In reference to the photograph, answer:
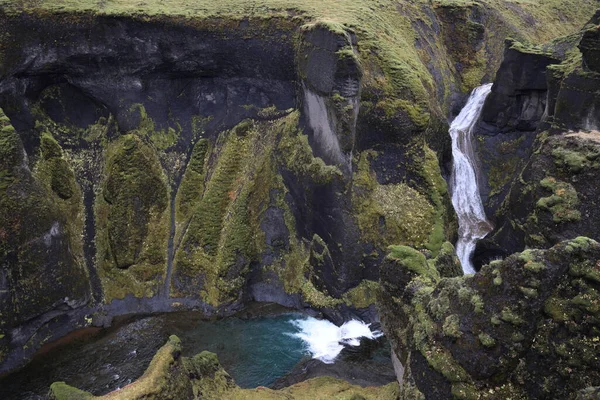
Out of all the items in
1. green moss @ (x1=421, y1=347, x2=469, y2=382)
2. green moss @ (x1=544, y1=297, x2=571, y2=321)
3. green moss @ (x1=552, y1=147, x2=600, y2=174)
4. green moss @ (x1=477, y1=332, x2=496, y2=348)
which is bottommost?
green moss @ (x1=421, y1=347, x2=469, y2=382)

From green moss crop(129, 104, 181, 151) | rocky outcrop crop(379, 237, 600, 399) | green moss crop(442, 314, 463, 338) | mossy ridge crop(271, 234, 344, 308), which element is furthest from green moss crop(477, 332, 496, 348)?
green moss crop(129, 104, 181, 151)

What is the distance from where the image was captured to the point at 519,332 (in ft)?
31.8

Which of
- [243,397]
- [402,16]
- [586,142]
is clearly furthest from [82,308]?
[402,16]

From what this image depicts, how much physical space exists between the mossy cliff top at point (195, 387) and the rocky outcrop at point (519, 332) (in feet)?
19.3

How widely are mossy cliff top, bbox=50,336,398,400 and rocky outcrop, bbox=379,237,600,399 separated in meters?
5.89

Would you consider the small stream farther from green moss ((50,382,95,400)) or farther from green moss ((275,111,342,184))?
green moss ((275,111,342,184))

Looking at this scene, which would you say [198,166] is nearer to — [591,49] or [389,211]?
[389,211]

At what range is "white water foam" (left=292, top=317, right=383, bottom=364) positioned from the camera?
990 inches

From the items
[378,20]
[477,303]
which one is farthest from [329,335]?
[378,20]

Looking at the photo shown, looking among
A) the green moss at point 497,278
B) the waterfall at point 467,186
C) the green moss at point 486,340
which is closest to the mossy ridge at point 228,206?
the waterfall at point 467,186

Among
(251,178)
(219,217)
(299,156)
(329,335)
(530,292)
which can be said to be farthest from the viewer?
(251,178)

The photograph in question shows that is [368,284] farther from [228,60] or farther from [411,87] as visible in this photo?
[228,60]

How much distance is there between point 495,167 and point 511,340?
2581 centimetres

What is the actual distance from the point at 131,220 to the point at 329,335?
15344 millimetres
